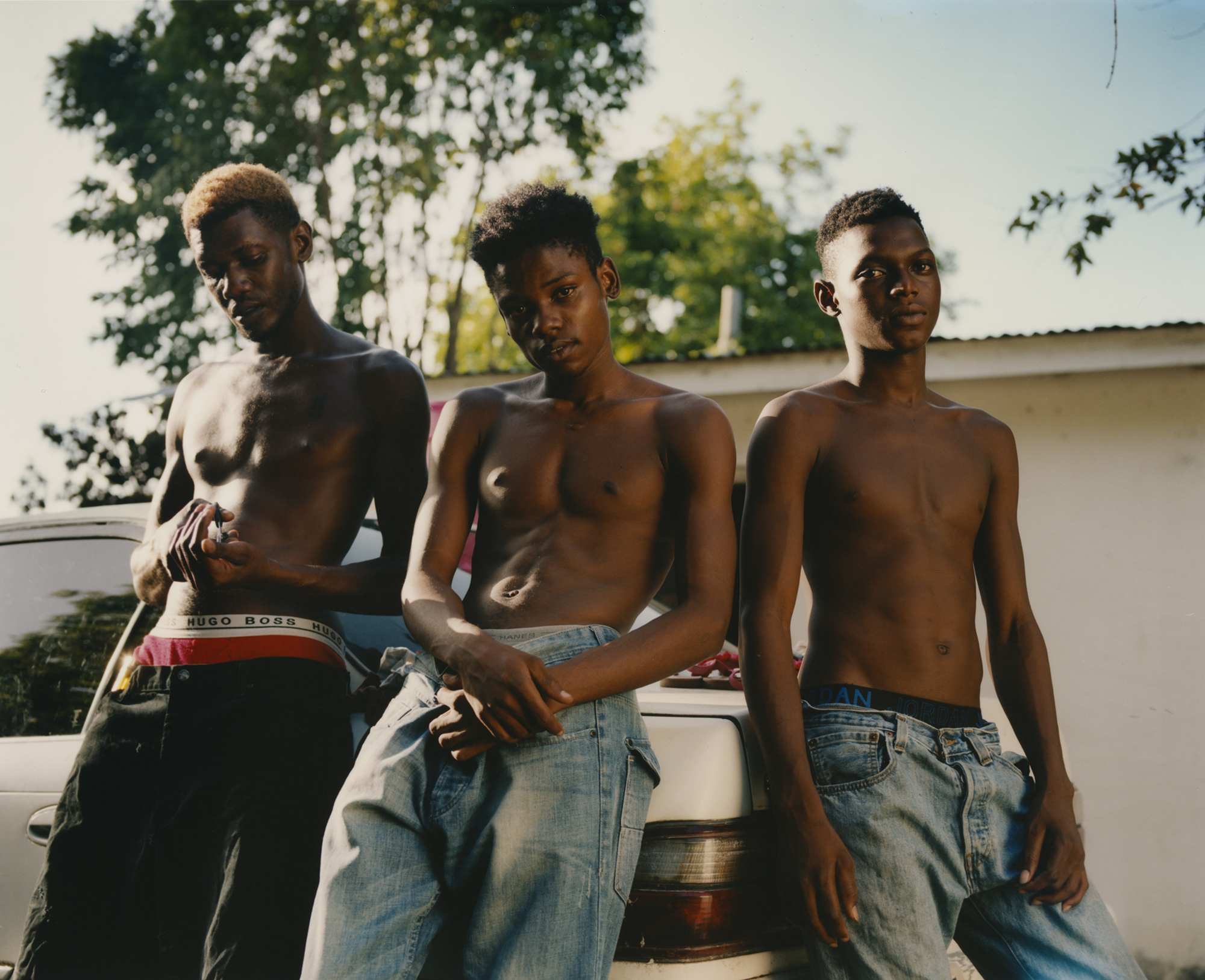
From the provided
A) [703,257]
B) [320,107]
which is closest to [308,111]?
[320,107]

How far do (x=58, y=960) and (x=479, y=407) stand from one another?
1.56m

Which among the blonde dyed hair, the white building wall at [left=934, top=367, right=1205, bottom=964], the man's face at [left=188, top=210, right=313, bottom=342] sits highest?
the blonde dyed hair

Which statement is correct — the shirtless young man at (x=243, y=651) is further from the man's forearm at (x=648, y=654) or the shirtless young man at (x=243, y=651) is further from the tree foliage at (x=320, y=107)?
the tree foliage at (x=320, y=107)

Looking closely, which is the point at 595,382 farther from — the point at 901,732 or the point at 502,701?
the point at 901,732

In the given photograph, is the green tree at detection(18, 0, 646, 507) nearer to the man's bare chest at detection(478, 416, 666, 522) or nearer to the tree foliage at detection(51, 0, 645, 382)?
the tree foliage at detection(51, 0, 645, 382)

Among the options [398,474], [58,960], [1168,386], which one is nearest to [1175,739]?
[1168,386]

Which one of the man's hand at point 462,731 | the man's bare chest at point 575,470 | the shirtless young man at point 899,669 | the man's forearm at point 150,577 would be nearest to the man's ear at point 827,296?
the shirtless young man at point 899,669

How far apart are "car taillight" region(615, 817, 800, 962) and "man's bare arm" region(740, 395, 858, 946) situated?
0.35 feet

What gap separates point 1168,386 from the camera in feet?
18.4

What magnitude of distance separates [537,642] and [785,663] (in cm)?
50

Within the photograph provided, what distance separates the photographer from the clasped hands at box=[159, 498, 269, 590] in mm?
2246

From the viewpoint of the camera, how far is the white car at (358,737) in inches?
74.6

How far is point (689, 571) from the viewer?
1.95 metres

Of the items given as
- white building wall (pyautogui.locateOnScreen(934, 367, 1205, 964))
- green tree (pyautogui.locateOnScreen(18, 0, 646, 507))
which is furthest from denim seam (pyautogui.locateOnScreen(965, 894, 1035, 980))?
green tree (pyautogui.locateOnScreen(18, 0, 646, 507))
